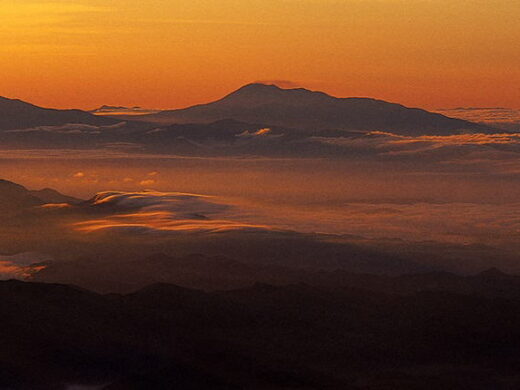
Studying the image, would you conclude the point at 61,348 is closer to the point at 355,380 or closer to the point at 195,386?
the point at 195,386

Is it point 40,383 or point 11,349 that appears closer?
point 40,383

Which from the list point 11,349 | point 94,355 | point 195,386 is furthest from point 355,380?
point 11,349

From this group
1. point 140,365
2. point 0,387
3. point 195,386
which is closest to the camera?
point 0,387

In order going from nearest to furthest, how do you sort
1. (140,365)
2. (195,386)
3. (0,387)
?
1. (0,387)
2. (195,386)
3. (140,365)

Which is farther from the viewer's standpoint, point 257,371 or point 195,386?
point 257,371

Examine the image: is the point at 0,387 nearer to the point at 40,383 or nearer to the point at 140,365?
the point at 40,383

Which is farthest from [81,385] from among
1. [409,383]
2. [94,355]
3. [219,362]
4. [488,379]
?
[488,379]

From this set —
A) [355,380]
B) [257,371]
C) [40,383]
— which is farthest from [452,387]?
[40,383]
